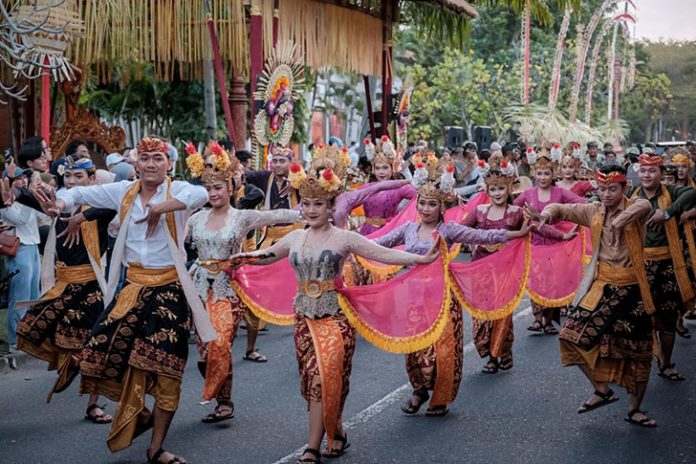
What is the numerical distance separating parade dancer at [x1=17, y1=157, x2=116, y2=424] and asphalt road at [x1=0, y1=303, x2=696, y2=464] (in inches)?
16.1

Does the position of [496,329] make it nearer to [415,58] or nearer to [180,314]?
[180,314]

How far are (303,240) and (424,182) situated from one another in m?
1.57

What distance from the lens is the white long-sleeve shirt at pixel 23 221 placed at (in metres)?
9.34

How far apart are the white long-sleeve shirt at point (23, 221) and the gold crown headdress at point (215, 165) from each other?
103 inches

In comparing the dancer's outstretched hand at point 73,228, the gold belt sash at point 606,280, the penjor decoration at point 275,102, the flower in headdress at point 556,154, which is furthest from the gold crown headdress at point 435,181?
the penjor decoration at point 275,102

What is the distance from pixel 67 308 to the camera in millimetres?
7383

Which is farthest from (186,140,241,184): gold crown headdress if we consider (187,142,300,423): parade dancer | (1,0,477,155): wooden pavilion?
(1,0,477,155): wooden pavilion

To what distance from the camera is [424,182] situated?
7.62 m

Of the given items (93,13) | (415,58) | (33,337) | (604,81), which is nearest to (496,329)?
(33,337)

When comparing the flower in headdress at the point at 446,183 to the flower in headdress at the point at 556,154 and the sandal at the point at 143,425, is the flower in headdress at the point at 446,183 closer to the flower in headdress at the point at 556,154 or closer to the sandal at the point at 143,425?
the sandal at the point at 143,425

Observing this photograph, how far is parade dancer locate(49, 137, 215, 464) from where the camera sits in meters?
6.05

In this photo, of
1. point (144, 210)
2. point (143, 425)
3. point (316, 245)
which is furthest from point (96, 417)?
point (316, 245)

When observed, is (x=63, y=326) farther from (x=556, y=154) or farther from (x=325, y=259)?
(x=556, y=154)

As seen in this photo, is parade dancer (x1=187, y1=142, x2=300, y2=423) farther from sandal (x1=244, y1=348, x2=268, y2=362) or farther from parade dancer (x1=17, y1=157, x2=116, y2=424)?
sandal (x1=244, y1=348, x2=268, y2=362)
